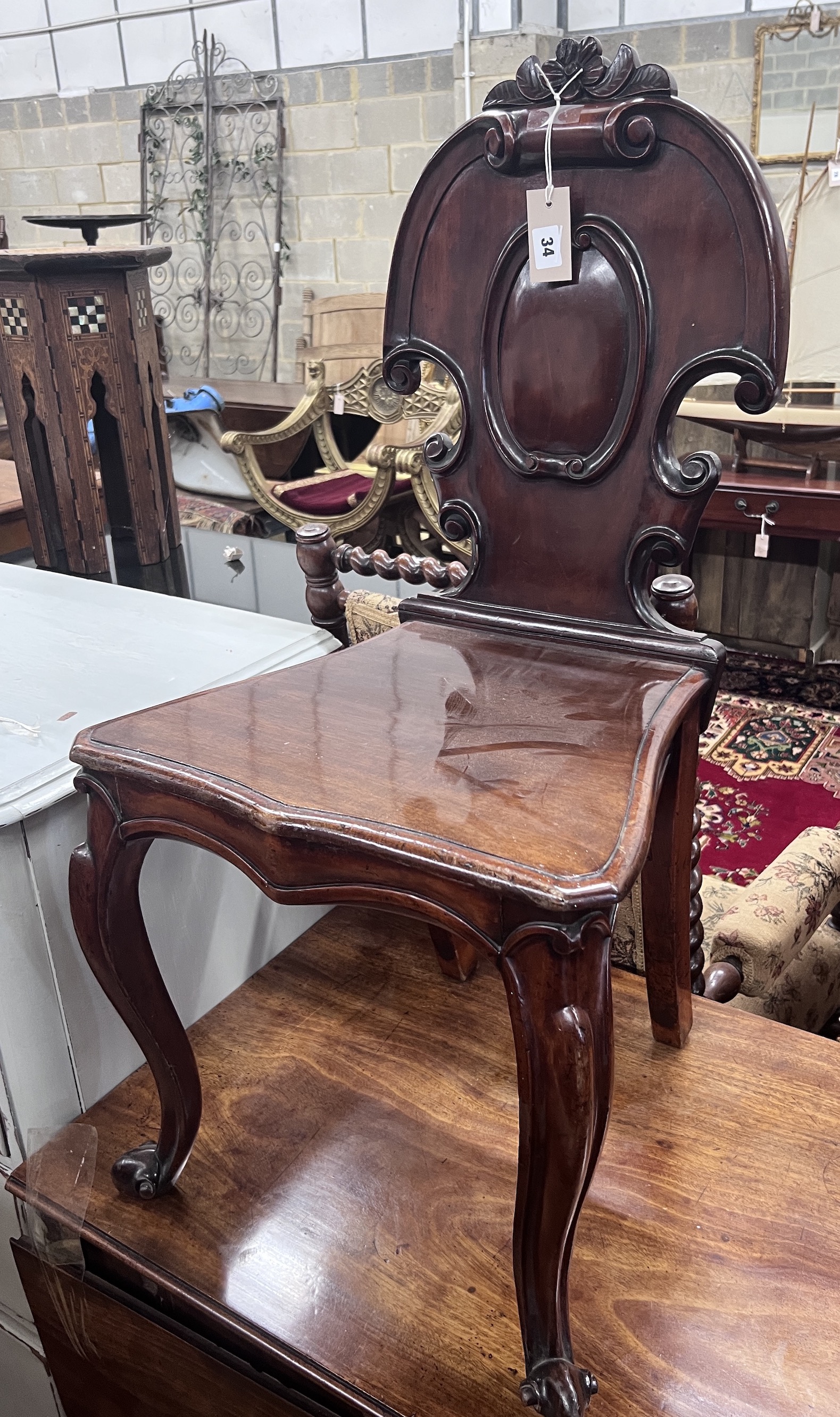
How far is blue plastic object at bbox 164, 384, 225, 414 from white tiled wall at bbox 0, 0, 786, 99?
145 centimetres

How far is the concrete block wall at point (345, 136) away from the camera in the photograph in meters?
3.25

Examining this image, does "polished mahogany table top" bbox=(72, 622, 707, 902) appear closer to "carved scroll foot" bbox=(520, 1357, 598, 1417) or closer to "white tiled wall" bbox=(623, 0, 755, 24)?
"carved scroll foot" bbox=(520, 1357, 598, 1417)

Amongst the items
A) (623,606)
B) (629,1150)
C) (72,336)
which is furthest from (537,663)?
(72,336)

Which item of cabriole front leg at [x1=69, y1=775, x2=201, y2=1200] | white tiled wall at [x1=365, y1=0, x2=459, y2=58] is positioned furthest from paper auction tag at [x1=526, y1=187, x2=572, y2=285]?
white tiled wall at [x1=365, y1=0, x2=459, y2=58]

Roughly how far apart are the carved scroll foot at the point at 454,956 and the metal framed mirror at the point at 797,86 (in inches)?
112

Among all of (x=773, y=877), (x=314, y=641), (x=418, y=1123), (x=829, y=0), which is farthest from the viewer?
(x=829, y=0)

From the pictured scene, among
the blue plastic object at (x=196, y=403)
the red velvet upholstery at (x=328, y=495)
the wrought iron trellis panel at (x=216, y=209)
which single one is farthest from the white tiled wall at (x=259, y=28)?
the red velvet upholstery at (x=328, y=495)

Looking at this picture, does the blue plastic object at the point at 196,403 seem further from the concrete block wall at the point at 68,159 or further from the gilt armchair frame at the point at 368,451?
the concrete block wall at the point at 68,159

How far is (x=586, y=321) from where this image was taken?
879 mm

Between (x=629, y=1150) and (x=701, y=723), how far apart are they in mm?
374

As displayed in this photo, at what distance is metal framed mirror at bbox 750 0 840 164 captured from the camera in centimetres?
295

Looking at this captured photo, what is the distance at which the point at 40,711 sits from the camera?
38.8 inches

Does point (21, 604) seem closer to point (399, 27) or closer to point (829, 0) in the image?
point (829, 0)

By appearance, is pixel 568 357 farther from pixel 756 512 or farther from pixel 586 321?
pixel 756 512
